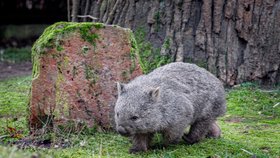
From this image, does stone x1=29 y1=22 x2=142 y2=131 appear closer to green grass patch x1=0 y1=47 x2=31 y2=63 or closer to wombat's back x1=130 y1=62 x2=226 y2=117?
wombat's back x1=130 y1=62 x2=226 y2=117

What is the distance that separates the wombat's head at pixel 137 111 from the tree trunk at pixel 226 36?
3.43 meters

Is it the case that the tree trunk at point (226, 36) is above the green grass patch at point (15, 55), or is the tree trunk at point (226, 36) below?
above

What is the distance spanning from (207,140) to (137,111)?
1124 mm

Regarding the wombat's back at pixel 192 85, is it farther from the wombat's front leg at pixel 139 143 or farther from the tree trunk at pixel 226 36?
the tree trunk at pixel 226 36

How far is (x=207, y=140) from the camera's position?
667 centimetres

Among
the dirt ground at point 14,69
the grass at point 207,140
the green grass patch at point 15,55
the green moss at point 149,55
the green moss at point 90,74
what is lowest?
the green grass patch at point 15,55

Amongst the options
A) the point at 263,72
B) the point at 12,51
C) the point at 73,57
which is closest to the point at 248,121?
the point at 263,72

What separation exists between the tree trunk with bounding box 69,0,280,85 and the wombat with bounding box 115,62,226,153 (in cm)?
278

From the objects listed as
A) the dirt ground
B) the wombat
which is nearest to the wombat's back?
the wombat

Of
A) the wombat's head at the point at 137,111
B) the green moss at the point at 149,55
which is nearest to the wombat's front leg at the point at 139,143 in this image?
the wombat's head at the point at 137,111

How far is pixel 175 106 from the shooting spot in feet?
20.3

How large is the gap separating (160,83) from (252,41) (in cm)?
354

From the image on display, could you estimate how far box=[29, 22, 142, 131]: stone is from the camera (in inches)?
261

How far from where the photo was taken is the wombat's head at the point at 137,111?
596cm
